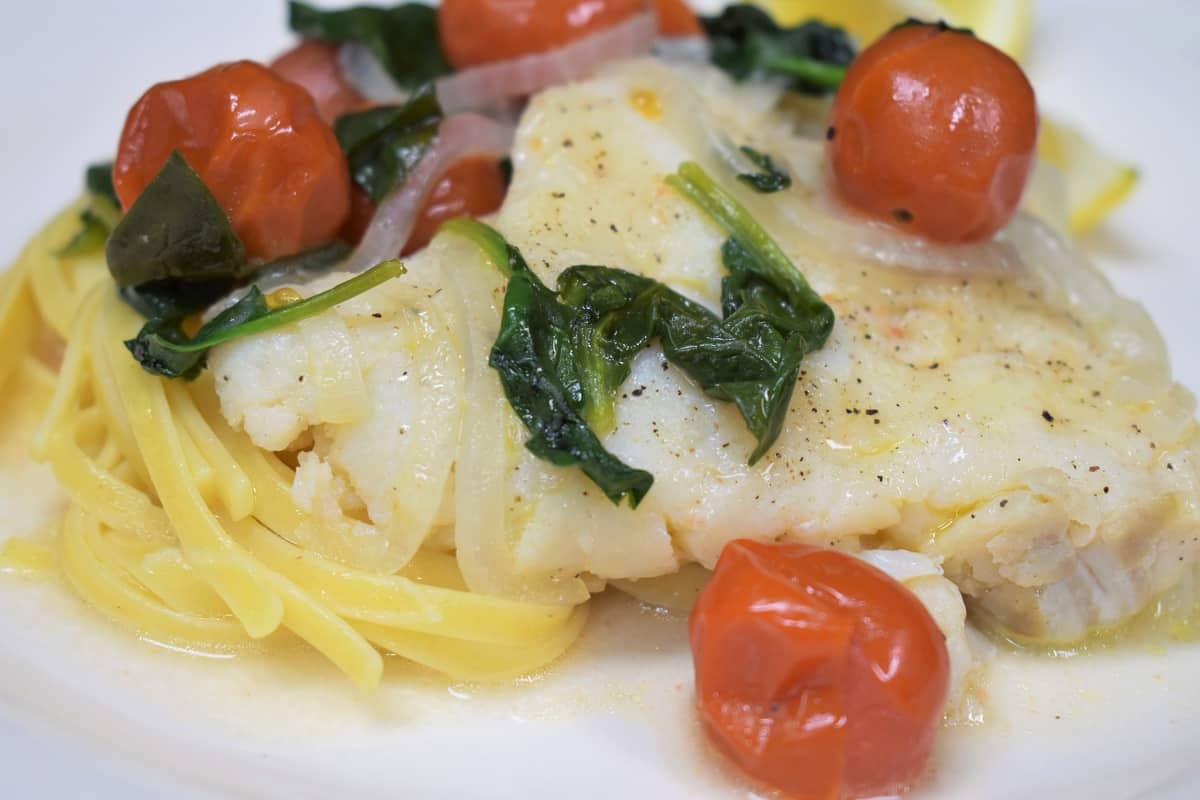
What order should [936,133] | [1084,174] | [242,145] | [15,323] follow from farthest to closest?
[1084,174] → [15,323] → [936,133] → [242,145]

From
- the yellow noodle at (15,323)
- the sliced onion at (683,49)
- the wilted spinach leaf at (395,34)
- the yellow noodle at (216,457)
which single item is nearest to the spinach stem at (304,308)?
the yellow noodle at (216,457)

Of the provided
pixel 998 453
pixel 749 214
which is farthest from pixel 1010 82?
pixel 998 453

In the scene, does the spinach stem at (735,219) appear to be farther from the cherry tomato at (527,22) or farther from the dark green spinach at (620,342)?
the cherry tomato at (527,22)

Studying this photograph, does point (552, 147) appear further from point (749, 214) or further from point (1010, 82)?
point (1010, 82)

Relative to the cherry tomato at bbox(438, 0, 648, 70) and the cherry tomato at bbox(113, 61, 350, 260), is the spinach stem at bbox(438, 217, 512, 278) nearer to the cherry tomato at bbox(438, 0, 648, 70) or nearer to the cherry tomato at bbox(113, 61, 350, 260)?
the cherry tomato at bbox(113, 61, 350, 260)

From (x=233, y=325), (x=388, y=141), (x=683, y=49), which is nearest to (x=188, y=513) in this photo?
(x=233, y=325)

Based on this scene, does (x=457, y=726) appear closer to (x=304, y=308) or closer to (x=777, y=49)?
(x=304, y=308)
